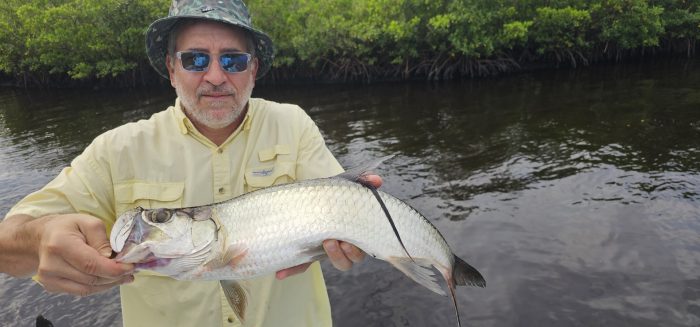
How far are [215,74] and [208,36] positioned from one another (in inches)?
10.8

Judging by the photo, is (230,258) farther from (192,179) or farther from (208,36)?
(208,36)

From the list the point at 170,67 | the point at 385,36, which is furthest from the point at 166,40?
the point at 385,36

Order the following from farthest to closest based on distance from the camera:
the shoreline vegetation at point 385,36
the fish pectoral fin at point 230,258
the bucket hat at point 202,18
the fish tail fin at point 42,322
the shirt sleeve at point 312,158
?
the shoreline vegetation at point 385,36 < the fish tail fin at point 42,322 < the shirt sleeve at point 312,158 < the bucket hat at point 202,18 < the fish pectoral fin at point 230,258

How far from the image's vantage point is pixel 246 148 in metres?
3.02

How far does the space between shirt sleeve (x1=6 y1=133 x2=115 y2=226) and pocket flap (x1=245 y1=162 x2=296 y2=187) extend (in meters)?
0.86

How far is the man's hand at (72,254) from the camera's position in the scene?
6.39ft

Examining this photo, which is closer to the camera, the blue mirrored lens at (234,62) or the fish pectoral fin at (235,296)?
the fish pectoral fin at (235,296)

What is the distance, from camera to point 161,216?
2.25m

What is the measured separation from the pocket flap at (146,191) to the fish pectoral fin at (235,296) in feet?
2.26

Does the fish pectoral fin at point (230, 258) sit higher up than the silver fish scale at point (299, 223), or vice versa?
the silver fish scale at point (299, 223)

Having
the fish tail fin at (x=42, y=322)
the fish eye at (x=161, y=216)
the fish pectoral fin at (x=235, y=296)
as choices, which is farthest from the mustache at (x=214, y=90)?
the fish tail fin at (x=42, y=322)

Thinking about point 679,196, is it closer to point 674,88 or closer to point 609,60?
point 674,88

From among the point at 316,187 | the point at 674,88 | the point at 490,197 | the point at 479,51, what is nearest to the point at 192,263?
the point at 316,187

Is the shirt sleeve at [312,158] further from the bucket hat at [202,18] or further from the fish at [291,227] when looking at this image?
the bucket hat at [202,18]
